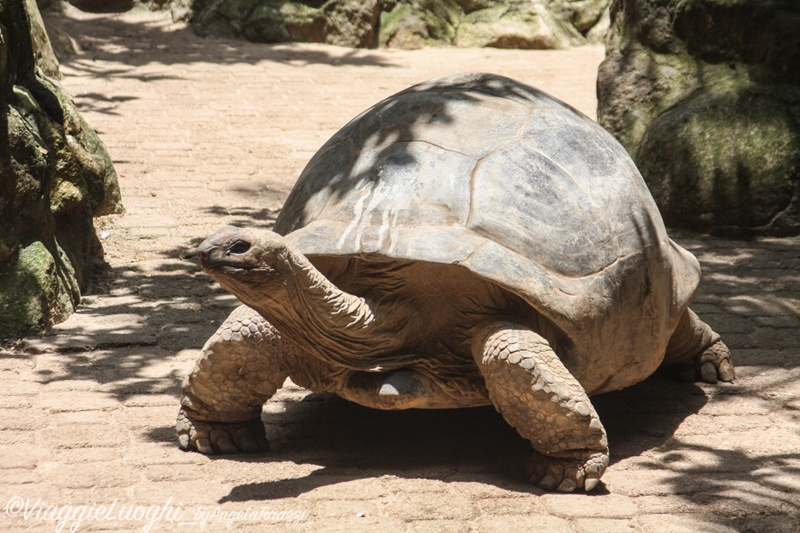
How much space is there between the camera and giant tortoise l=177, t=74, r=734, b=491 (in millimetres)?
2723

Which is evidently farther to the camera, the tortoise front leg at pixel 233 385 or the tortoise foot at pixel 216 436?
the tortoise foot at pixel 216 436

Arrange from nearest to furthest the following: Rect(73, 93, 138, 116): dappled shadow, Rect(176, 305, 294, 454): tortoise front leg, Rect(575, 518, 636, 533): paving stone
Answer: Rect(575, 518, 636, 533): paving stone, Rect(176, 305, 294, 454): tortoise front leg, Rect(73, 93, 138, 116): dappled shadow

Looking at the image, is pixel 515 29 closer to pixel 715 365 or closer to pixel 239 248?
pixel 715 365

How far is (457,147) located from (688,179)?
4.23 meters

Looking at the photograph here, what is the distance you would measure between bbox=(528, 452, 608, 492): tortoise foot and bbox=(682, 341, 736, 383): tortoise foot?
1.41m

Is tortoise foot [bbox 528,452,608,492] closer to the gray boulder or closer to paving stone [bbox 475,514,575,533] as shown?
paving stone [bbox 475,514,575,533]

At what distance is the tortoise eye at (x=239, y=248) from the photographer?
7.82ft

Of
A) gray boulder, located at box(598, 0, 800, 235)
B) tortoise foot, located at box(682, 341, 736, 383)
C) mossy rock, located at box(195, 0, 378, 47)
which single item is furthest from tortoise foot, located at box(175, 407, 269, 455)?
mossy rock, located at box(195, 0, 378, 47)

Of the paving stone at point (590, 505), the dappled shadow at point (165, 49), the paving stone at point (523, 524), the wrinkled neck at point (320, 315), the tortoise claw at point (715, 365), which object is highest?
the wrinkled neck at point (320, 315)

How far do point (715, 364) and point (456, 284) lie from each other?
1793 mm

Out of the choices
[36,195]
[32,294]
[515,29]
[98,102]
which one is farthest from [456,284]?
[515,29]

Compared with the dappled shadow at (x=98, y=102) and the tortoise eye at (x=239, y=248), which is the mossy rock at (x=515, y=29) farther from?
the tortoise eye at (x=239, y=248)

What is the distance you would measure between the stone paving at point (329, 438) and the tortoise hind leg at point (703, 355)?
9 centimetres

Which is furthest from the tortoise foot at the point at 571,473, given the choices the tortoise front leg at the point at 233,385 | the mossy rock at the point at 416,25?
the mossy rock at the point at 416,25
